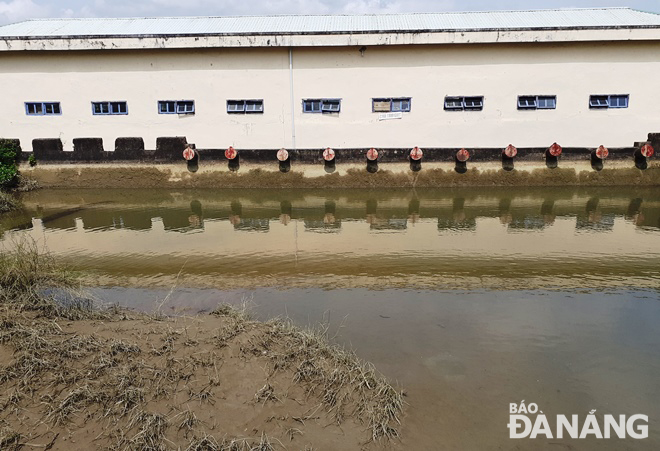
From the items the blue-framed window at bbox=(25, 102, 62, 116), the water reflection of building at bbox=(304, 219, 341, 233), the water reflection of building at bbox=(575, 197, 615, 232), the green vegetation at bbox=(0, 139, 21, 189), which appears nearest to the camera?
the water reflection of building at bbox=(575, 197, 615, 232)

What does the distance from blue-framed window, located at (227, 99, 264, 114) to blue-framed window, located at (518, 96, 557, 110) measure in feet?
23.4

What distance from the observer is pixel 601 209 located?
9.89 m

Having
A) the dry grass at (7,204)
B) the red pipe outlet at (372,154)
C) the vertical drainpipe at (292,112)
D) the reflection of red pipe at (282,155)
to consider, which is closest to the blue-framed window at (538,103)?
the red pipe outlet at (372,154)

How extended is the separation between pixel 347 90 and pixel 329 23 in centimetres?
300

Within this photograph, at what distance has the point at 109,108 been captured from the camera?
1366 cm

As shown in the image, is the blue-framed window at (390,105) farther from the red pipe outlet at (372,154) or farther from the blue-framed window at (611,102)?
the blue-framed window at (611,102)

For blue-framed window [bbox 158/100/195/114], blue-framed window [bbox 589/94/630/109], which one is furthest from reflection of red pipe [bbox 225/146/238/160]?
blue-framed window [bbox 589/94/630/109]

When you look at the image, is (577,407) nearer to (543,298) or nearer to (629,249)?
(543,298)

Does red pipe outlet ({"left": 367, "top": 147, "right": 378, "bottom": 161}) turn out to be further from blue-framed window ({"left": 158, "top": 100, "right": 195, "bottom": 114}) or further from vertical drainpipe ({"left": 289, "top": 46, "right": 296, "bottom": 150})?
blue-framed window ({"left": 158, "top": 100, "right": 195, "bottom": 114})

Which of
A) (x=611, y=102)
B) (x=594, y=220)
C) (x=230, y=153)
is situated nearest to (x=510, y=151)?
(x=611, y=102)

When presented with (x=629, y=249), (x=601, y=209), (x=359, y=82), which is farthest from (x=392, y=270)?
(x=359, y=82)

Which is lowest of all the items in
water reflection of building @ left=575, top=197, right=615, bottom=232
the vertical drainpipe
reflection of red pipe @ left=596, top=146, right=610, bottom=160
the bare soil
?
the bare soil

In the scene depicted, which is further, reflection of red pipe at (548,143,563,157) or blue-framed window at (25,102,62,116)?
blue-framed window at (25,102,62,116)

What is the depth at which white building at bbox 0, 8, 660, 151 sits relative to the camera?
12.8m
